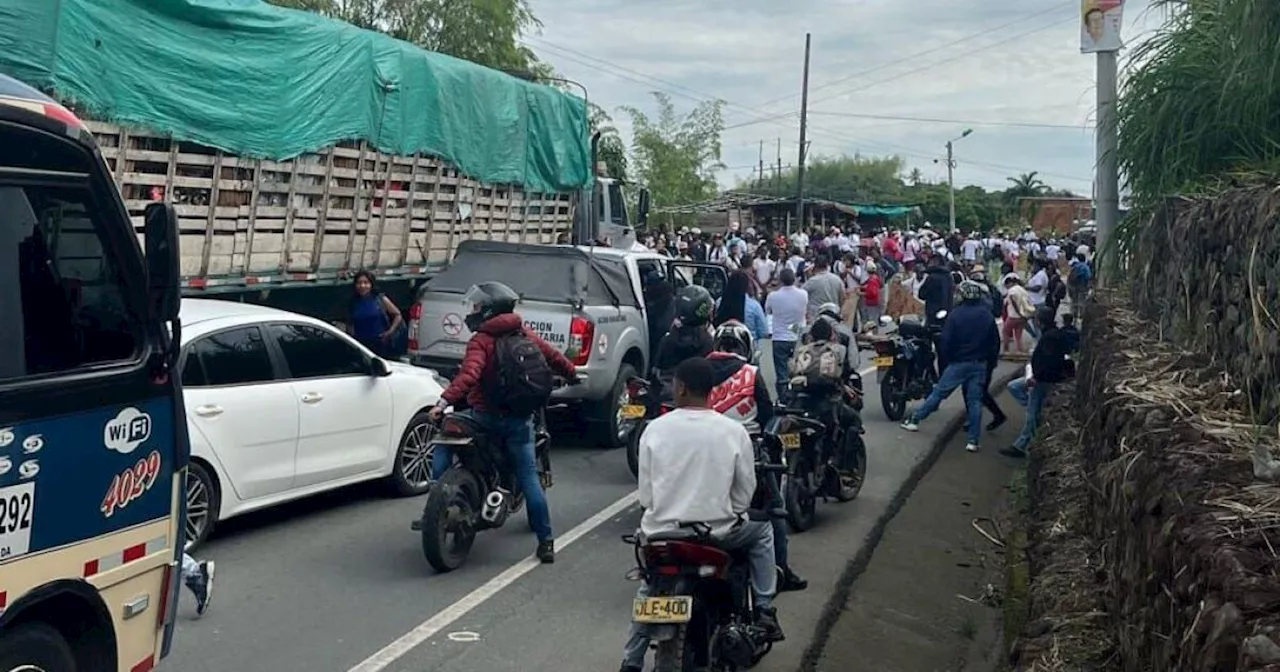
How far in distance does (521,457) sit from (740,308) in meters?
6.86


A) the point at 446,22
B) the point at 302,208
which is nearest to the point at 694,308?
the point at 302,208

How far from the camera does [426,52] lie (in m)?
15.7

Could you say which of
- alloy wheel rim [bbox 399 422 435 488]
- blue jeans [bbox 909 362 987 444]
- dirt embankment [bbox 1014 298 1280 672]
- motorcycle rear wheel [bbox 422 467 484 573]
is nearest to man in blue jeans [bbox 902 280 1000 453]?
blue jeans [bbox 909 362 987 444]

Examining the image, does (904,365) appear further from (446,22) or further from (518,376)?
(446,22)

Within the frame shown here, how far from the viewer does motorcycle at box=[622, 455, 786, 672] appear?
219 inches

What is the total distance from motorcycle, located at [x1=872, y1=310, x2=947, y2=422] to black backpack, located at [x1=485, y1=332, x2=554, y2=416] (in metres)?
7.12

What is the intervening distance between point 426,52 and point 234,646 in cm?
1010

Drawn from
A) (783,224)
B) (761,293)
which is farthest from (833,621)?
(783,224)

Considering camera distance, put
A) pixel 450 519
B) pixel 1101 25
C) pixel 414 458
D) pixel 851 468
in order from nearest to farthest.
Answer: pixel 450 519 → pixel 414 458 → pixel 851 468 → pixel 1101 25

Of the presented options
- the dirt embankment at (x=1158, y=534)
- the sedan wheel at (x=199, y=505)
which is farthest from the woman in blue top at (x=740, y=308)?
the sedan wheel at (x=199, y=505)

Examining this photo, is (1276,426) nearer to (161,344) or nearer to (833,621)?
(833,621)

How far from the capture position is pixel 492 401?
27.4 ft

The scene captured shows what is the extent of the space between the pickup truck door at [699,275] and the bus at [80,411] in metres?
9.93

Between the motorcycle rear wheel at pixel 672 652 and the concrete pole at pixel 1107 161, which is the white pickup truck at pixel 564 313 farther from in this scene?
the motorcycle rear wheel at pixel 672 652
